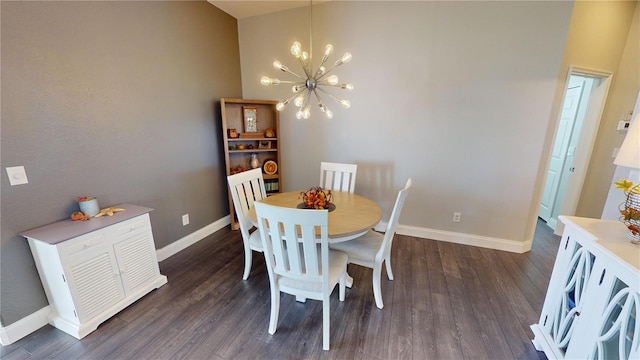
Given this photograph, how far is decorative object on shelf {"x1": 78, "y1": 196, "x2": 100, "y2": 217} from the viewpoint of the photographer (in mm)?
1839

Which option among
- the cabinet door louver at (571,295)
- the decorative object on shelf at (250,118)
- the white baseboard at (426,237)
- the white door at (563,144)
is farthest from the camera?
the decorative object on shelf at (250,118)

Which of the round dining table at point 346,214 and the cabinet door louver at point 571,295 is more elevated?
the round dining table at point 346,214

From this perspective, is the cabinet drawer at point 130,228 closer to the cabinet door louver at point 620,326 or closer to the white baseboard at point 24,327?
the white baseboard at point 24,327

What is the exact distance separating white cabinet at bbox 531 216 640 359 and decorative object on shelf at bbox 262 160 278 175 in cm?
298

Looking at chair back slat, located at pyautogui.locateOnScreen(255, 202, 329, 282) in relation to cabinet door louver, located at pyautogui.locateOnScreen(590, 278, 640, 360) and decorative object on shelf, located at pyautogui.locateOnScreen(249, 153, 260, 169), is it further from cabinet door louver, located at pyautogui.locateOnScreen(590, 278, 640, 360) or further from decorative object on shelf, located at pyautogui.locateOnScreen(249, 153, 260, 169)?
decorative object on shelf, located at pyautogui.locateOnScreen(249, 153, 260, 169)

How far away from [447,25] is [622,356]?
283 centimetres

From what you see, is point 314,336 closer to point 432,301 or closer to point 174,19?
point 432,301

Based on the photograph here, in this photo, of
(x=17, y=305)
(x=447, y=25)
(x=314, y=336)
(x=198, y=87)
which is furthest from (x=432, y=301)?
(x=198, y=87)

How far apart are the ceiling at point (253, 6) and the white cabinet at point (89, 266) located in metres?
2.54

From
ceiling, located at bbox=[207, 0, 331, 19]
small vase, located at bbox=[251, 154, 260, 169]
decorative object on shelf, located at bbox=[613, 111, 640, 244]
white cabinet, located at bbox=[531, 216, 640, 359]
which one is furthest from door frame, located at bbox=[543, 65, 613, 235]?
small vase, located at bbox=[251, 154, 260, 169]

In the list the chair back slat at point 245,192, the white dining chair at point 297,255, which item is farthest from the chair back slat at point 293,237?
the chair back slat at point 245,192

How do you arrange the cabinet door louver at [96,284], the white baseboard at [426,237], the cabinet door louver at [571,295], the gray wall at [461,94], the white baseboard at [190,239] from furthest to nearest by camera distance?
the white baseboard at [426,237] → the white baseboard at [190,239] → the gray wall at [461,94] → the cabinet door louver at [96,284] → the cabinet door louver at [571,295]

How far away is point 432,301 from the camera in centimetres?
205

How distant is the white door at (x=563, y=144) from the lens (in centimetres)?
321
